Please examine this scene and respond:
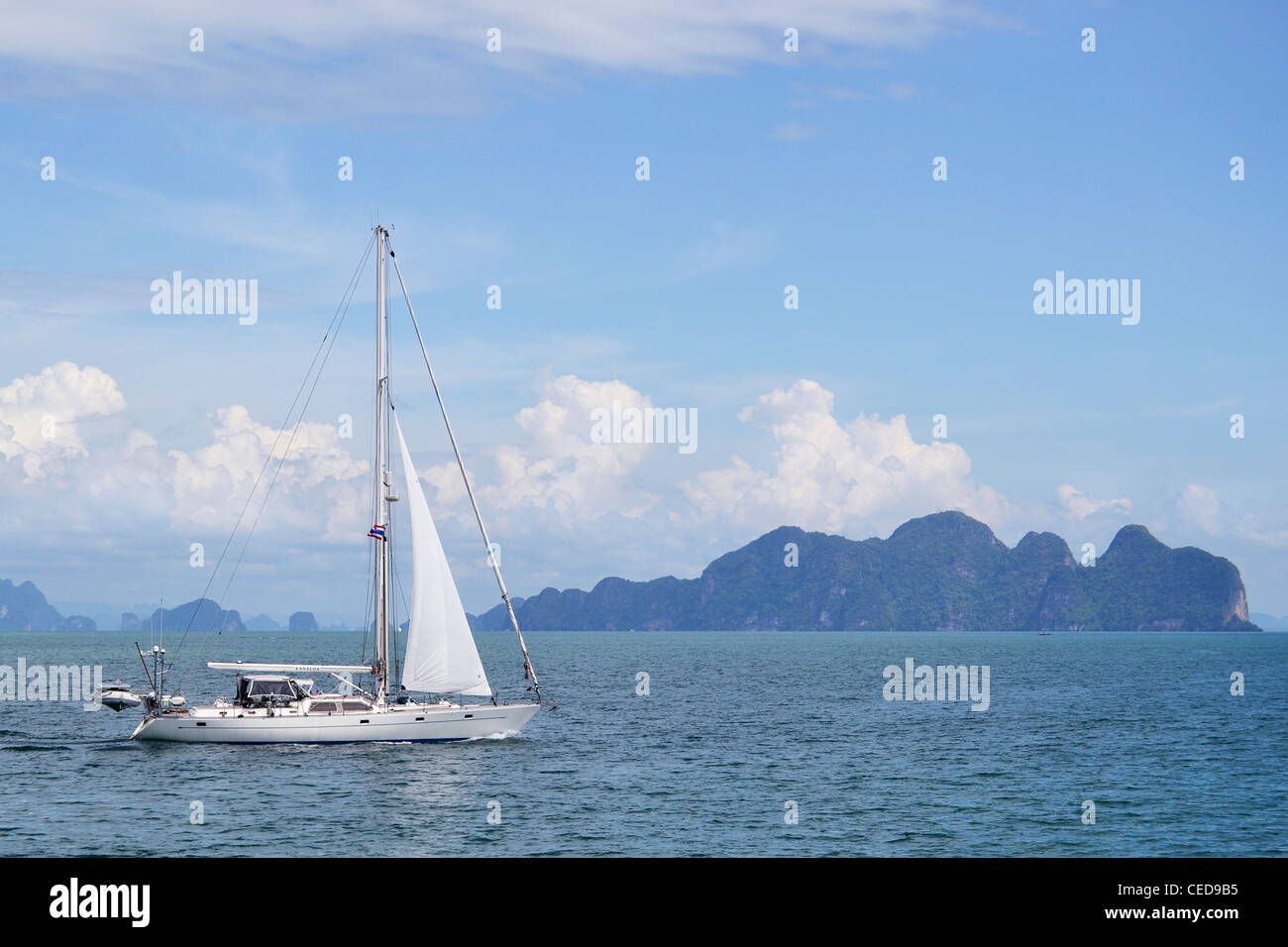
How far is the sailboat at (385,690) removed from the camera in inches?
2247

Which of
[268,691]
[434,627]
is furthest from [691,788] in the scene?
[268,691]

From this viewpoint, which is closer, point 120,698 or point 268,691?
point 268,691

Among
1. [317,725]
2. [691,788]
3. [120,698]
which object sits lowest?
[691,788]

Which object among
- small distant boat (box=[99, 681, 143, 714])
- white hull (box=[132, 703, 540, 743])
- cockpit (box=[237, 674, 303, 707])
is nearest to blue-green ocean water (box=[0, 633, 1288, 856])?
white hull (box=[132, 703, 540, 743])

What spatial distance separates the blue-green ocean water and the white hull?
2.47 ft

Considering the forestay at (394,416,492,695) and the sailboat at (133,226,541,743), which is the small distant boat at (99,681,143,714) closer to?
the sailboat at (133,226,541,743)

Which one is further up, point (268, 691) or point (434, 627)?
point (434, 627)

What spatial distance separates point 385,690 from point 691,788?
16.3 m

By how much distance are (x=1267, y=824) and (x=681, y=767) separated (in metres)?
24.5

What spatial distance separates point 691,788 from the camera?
50.7 meters

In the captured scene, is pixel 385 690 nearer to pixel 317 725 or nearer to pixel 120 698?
pixel 317 725
